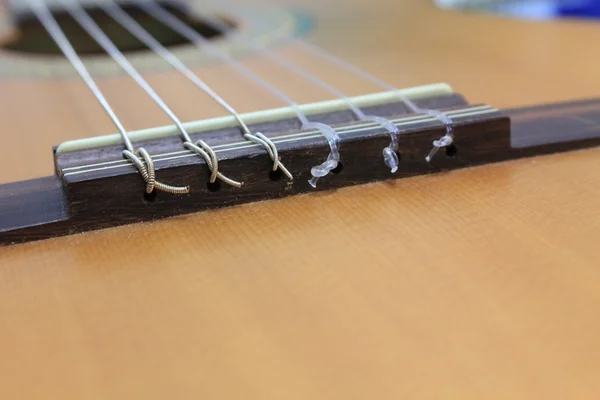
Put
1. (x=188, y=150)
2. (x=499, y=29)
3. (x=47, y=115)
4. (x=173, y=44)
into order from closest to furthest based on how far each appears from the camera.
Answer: (x=188, y=150) → (x=47, y=115) → (x=499, y=29) → (x=173, y=44)

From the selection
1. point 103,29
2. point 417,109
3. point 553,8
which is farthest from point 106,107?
point 553,8

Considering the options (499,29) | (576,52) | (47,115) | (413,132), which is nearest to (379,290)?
(413,132)

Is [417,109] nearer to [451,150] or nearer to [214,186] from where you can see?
[451,150]

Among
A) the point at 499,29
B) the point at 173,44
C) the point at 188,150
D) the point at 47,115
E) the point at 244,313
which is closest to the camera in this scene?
the point at 244,313

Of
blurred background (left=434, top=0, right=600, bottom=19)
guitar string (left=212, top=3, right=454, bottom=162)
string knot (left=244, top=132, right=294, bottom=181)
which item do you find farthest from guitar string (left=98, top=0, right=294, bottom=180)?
blurred background (left=434, top=0, right=600, bottom=19)

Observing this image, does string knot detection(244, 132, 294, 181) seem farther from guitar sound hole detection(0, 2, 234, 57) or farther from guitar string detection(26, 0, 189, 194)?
guitar sound hole detection(0, 2, 234, 57)

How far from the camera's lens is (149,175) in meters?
0.45

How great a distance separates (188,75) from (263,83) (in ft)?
0.33

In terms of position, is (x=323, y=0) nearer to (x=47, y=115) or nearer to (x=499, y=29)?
(x=499, y=29)

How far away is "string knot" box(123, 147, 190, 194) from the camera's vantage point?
45cm

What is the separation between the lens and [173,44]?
1.23 metres

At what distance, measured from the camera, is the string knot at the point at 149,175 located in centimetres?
45

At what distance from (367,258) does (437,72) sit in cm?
45

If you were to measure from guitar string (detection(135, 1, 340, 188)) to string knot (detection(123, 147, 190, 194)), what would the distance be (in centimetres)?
10
